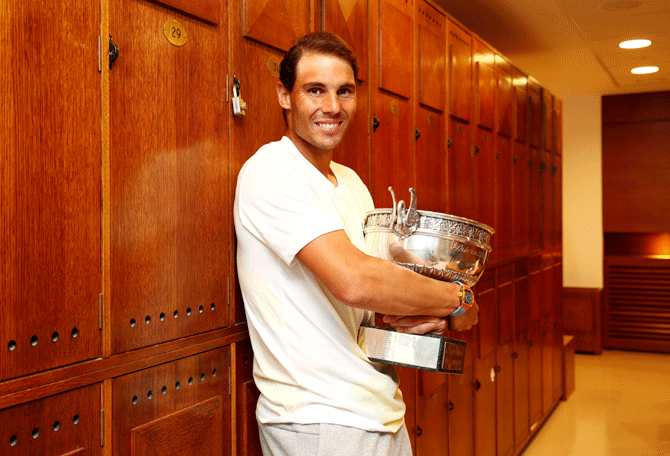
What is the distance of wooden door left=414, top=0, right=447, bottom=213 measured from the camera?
8.49ft

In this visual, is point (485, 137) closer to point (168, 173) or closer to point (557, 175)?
point (557, 175)

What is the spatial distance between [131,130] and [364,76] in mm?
1059

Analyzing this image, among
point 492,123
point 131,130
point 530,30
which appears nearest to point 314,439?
point 131,130

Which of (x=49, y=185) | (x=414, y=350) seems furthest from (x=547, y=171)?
(x=49, y=185)

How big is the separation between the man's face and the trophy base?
0.48 metres

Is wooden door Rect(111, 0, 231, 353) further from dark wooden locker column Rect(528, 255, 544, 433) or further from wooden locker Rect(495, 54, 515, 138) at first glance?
dark wooden locker column Rect(528, 255, 544, 433)

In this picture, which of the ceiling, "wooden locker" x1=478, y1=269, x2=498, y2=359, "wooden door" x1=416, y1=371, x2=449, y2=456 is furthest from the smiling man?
the ceiling

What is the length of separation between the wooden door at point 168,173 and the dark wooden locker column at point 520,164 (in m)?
2.67

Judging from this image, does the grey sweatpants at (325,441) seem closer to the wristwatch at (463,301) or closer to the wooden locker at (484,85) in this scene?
the wristwatch at (463,301)

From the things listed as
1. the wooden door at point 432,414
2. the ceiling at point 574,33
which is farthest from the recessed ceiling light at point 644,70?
the wooden door at point 432,414

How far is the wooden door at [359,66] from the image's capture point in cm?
199

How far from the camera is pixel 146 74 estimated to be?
1.34 m

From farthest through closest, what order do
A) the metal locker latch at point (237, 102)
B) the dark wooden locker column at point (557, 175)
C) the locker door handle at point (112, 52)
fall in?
the dark wooden locker column at point (557, 175) → the metal locker latch at point (237, 102) → the locker door handle at point (112, 52)

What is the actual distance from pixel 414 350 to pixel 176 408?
1.86ft
